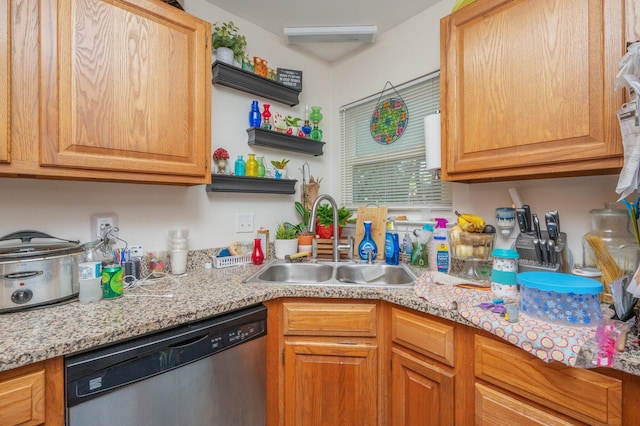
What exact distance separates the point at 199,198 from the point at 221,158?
0.86 feet

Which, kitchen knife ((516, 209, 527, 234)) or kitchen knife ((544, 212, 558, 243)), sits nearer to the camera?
kitchen knife ((544, 212, 558, 243))

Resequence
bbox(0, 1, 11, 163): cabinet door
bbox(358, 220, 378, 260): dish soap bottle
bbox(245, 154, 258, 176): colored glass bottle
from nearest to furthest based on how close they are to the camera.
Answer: bbox(0, 1, 11, 163): cabinet door < bbox(358, 220, 378, 260): dish soap bottle < bbox(245, 154, 258, 176): colored glass bottle

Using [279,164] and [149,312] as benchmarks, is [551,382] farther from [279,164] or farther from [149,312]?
[279,164]

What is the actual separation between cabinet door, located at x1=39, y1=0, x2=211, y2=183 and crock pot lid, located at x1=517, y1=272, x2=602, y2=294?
1326mm

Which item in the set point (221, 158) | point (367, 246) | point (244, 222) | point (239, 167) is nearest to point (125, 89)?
point (221, 158)

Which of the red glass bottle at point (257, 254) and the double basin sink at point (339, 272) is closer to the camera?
the double basin sink at point (339, 272)

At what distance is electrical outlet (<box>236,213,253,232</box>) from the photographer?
6.02 ft

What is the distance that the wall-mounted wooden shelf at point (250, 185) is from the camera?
165 cm

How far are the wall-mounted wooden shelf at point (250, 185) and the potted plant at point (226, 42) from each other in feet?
2.20

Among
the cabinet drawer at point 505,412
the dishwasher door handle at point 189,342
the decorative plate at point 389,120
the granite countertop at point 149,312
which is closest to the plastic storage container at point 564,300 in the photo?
the granite countertop at point 149,312

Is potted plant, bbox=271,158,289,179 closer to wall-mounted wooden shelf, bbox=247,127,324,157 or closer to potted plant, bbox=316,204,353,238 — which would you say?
wall-mounted wooden shelf, bbox=247,127,324,157

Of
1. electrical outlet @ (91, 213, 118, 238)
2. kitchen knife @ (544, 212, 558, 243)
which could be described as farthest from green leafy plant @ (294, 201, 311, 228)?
kitchen knife @ (544, 212, 558, 243)

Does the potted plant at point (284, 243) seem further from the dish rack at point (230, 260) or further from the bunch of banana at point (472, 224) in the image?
the bunch of banana at point (472, 224)

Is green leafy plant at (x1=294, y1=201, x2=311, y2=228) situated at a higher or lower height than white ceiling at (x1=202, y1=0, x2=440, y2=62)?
lower
